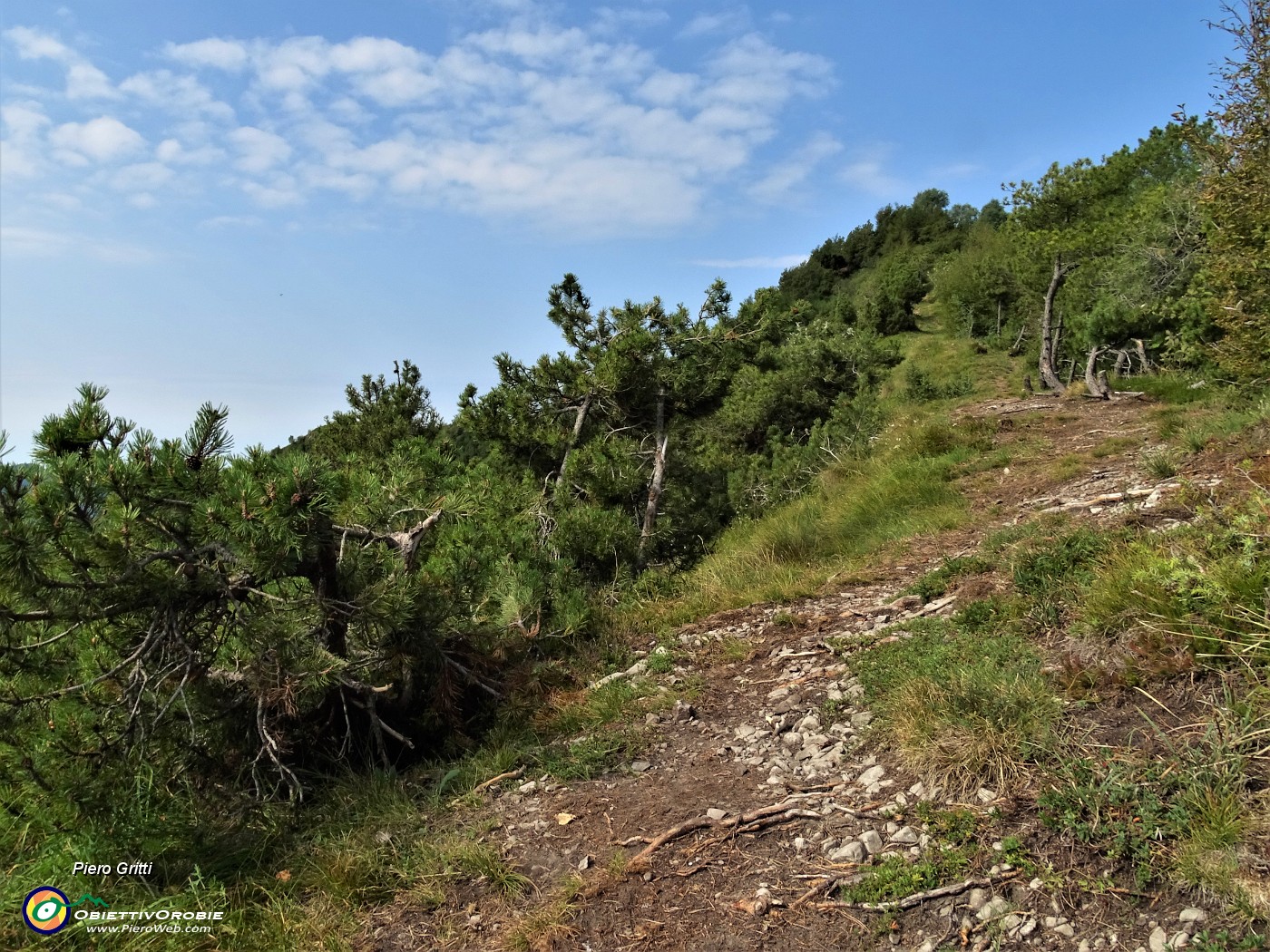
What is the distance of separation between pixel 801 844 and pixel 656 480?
5628mm

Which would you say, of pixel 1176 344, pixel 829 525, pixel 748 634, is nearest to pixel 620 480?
pixel 829 525

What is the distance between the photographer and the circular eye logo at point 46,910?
2764mm

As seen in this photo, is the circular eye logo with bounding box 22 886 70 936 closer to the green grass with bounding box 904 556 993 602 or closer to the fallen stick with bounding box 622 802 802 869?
the fallen stick with bounding box 622 802 802 869

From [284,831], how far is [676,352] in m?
6.26

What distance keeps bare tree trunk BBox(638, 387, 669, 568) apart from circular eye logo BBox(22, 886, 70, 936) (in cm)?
553

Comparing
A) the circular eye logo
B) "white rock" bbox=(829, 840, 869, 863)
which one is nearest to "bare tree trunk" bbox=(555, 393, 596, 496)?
the circular eye logo

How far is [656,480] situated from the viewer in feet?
27.0

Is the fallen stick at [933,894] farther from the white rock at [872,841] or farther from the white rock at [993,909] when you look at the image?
the white rock at [872,841]

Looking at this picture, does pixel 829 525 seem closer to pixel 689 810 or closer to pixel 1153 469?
pixel 1153 469

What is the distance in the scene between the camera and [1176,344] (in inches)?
555

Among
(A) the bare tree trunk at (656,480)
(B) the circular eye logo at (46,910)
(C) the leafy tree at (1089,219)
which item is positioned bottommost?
(B) the circular eye logo at (46,910)

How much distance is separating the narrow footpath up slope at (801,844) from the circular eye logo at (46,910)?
125 centimetres

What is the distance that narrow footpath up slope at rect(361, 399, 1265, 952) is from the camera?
7.43 feet

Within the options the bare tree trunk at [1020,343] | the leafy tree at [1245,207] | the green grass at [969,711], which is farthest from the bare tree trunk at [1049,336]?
the green grass at [969,711]
